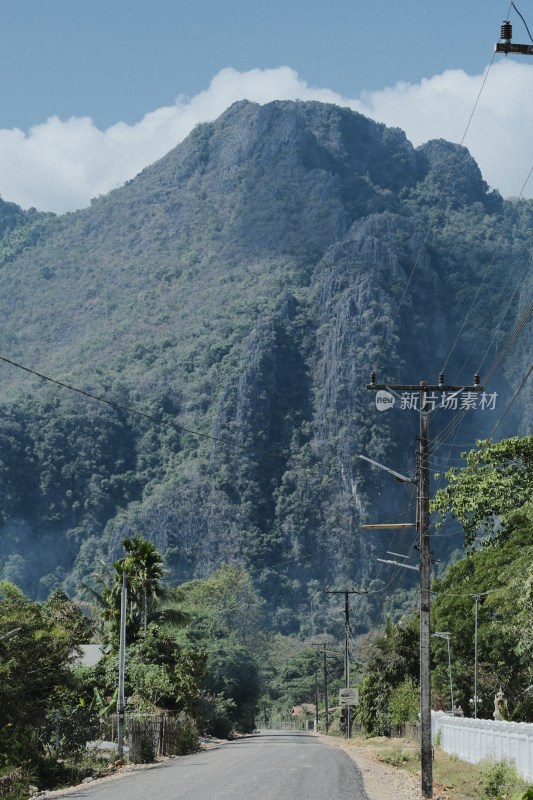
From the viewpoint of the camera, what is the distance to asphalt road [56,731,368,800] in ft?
92.5

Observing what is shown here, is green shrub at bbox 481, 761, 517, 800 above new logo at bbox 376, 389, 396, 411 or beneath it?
beneath

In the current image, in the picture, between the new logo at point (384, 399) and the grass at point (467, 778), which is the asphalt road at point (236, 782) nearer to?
the grass at point (467, 778)

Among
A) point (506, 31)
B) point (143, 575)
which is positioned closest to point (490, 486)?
point (143, 575)

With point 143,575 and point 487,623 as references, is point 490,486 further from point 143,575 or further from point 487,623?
point 143,575

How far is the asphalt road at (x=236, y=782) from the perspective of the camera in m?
28.2

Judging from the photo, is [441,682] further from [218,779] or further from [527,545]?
[218,779]

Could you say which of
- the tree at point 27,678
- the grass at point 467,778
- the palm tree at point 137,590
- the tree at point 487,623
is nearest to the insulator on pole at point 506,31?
the grass at point 467,778

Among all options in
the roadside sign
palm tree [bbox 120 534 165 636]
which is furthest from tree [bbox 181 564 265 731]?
palm tree [bbox 120 534 165 636]

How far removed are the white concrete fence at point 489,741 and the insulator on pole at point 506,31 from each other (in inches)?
726

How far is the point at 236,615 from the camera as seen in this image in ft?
591

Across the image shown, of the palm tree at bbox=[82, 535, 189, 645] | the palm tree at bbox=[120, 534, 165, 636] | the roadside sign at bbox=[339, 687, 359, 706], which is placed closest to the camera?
the palm tree at bbox=[82, 535, 189, 645]

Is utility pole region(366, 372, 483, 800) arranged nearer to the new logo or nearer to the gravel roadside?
the new logo

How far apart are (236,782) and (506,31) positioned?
2207cm

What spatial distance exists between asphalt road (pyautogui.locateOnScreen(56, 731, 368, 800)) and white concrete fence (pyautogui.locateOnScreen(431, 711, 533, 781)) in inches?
164
